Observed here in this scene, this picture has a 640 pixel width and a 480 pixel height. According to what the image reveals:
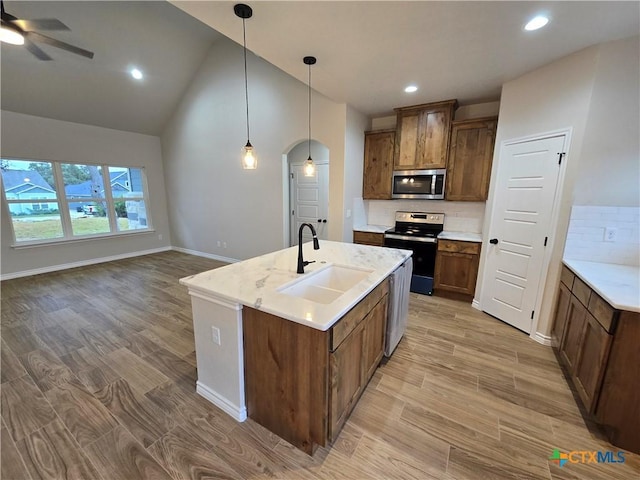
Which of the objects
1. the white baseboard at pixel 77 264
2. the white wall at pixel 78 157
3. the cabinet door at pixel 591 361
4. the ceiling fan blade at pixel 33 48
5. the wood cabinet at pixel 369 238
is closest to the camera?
the cabinet door at pixel 591 361

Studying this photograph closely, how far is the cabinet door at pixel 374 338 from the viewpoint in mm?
1793

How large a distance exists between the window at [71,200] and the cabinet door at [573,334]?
24.4 feet

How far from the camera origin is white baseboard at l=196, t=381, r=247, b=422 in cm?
170

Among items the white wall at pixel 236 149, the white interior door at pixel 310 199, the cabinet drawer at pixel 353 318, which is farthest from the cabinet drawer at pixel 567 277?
the white interior door at pixel 310 199

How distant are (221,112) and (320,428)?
5.35 meters

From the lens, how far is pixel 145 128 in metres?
5.73

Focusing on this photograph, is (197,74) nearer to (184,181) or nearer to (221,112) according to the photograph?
(221,112)

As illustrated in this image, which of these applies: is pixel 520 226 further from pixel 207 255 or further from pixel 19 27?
pixel 207 255

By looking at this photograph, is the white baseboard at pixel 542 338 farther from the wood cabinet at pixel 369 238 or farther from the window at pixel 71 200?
the window at pixel 71 200

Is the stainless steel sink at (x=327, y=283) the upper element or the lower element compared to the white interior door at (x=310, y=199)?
lower

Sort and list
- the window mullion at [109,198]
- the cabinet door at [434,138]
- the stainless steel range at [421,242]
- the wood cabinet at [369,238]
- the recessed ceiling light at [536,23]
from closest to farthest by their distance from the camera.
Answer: the recessed ceiling light at [536,23] → the cabinet door at [434,138] → the stainless steel range at [421,242] → the wood cabinet at [369,238] → the window mullion at [109,198]

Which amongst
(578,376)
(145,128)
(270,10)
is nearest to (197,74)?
(145,128)

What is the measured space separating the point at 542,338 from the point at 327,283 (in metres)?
2.34

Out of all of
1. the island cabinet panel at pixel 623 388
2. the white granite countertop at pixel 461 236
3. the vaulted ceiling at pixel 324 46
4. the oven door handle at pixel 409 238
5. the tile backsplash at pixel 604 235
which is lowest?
the island cabinet panel at pixel 623 388
